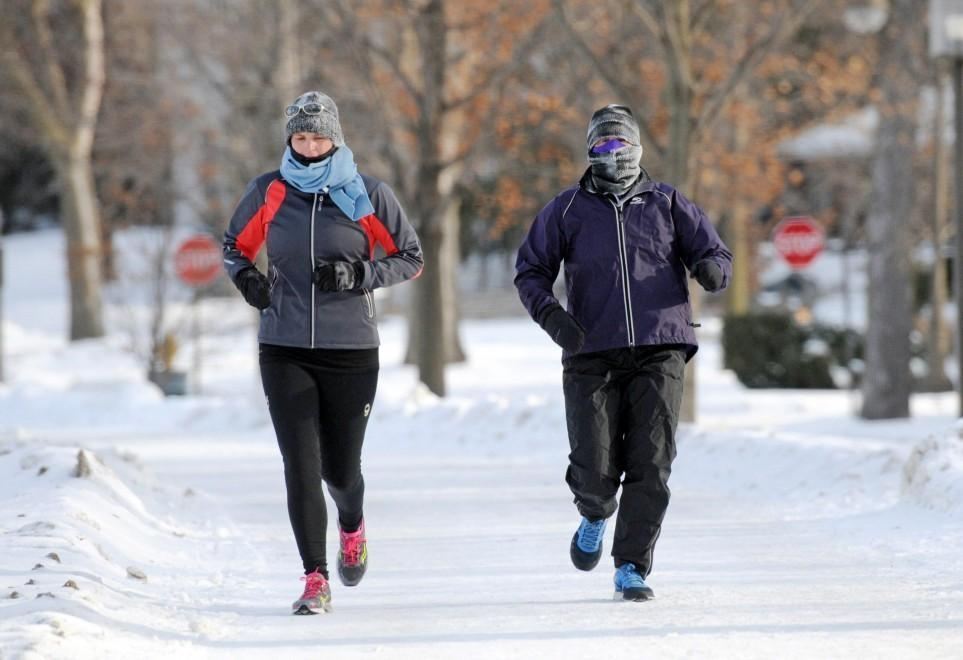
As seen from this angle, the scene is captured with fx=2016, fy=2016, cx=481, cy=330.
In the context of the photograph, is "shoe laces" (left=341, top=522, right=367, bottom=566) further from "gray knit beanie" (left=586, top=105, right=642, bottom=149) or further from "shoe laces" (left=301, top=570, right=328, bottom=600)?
"gray knit beanie" (left=586, top=105, right=642, bottom=149)

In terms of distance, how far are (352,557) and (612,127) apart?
6.31ft

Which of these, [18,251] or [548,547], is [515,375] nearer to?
[548,547]

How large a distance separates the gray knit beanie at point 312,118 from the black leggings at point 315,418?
31.4 inches

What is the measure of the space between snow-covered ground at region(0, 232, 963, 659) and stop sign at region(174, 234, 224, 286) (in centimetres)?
1053

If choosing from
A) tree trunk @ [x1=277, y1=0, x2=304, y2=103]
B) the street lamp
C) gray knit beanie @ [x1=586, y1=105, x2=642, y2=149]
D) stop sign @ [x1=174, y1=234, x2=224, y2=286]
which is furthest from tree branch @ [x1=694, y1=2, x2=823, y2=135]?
stop sign @ [x1=174, y1=234, x2=224, y2=286]

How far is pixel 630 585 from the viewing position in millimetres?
7496

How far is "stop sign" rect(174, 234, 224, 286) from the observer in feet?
96.5

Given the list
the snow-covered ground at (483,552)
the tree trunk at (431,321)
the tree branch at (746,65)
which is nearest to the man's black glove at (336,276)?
the snow-covered ground at (483,552)

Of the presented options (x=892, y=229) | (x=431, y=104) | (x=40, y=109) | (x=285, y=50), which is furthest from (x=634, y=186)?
(x=40, y=109)

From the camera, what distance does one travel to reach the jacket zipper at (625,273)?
295 inches

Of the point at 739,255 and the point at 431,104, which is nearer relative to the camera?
the point at 431,104

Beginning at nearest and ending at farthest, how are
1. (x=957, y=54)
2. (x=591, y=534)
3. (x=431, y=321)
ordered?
(x=591, y=534), (x=957, y=54), (x=431, y=321)

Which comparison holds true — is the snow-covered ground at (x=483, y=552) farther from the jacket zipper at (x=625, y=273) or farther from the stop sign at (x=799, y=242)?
the stop sign at (x=799, y=242)

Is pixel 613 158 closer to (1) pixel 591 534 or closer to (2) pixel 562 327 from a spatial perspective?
(2) pixel 562 327
